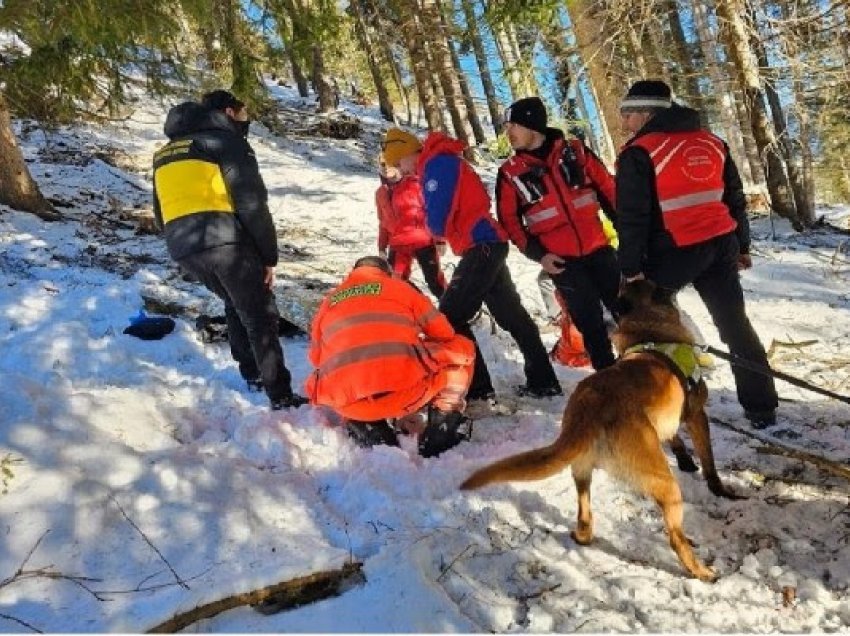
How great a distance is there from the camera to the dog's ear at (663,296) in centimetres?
403

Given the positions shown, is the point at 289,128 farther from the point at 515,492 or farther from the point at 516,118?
the point at 515,492

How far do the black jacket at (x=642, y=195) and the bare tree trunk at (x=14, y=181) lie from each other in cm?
833

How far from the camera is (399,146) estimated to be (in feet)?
16.4

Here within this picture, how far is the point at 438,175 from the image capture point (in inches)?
180

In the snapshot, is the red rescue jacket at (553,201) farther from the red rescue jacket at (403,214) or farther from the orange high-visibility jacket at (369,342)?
the red rescue jacket at (403,214)

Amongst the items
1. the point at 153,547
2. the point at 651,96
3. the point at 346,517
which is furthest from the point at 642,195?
the point at 153,547

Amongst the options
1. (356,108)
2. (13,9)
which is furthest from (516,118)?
(356,108)

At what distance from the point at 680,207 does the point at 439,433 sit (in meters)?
1.91

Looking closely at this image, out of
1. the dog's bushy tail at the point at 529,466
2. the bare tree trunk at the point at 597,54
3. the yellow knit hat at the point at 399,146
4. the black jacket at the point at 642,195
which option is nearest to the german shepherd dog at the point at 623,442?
the dog's bushy tail at the point at 529,466

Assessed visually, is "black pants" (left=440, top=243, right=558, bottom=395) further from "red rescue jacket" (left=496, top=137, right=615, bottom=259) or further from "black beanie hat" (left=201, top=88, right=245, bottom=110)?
"black beanie hat" (left=201, top=88, right=245, bottom=110)

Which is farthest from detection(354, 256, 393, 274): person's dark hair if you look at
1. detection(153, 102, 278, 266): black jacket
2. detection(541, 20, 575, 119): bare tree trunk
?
detection(541, 20, 575, 119): bare tree trunk

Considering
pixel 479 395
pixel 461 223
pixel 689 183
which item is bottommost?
pixel 479 395

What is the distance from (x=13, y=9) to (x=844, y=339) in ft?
31.1

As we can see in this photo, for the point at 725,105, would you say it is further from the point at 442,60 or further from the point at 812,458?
the point at 812,458
